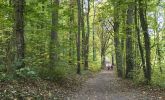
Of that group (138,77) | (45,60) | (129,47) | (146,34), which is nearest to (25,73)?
(45,60)

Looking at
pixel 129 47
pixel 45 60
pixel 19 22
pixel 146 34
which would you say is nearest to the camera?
pixel 19 22

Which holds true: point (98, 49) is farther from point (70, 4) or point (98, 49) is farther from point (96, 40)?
point (70, 4)

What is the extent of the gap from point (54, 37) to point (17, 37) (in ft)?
24.7

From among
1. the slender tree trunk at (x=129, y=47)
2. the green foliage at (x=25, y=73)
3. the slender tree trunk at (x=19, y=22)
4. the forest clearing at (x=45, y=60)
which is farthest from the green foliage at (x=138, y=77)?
the slender tree trunk at (x=19, y=22)

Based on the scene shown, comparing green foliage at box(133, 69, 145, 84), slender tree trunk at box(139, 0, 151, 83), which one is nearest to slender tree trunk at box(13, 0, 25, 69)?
slender tree trunk at box(139, 0, 151, 83)

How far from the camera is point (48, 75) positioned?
1641cm

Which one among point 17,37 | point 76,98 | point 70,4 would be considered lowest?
point 76,98

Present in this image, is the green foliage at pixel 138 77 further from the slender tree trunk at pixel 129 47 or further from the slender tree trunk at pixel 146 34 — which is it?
the slender tree trunk at pixel 129 47

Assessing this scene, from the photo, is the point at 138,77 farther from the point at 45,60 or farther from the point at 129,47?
the point at 45,60

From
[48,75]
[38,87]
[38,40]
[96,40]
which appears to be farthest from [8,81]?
[96,40]

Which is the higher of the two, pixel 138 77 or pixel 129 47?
pixel 129 47

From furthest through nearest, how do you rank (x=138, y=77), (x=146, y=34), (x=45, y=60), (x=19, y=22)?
(x=138, y=77) → (x=146, y=34) → (x=45, y=60) → (x=19, y=22)

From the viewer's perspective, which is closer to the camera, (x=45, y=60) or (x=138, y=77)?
(x=45, y=60)

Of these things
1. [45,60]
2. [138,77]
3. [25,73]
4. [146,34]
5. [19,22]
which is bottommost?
[138,77]
